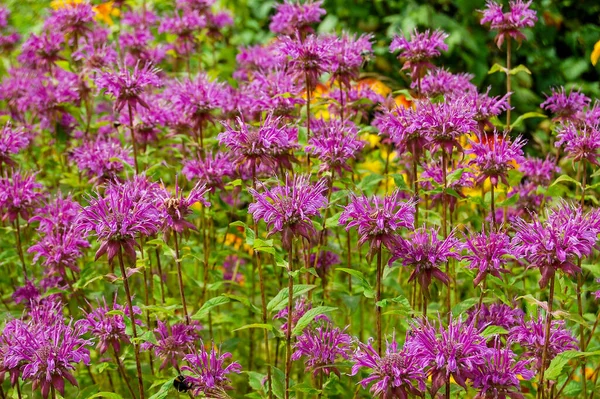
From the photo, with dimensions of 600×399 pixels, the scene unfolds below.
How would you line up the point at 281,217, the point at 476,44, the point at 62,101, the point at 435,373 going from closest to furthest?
the point at 435,373
the point at 281,217
the point at 62,101
the point at 476,44

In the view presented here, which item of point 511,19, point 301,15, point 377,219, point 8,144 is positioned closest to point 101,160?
point 8,144

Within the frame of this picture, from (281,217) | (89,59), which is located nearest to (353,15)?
(89,59)

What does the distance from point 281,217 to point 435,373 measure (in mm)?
629

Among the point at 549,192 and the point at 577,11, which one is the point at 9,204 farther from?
the point at 577,11

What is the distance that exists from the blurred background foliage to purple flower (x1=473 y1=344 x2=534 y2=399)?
13.4ft

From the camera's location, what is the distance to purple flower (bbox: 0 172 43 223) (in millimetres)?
3020

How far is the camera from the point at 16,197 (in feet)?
9.97

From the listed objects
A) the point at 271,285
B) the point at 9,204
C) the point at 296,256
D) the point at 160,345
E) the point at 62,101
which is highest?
the point at 62,101

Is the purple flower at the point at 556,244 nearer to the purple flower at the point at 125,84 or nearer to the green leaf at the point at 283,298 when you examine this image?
the green leaf at the point at 283,298

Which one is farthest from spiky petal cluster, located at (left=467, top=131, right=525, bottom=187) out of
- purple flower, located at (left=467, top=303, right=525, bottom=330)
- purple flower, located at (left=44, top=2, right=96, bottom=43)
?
purple flower, located at (left=44, top=2, right=96, bottom=43)

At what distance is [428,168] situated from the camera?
3041mm

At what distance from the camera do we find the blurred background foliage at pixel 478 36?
20.4 feet

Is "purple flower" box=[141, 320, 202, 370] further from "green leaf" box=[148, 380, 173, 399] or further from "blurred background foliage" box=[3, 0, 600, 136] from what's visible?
"blurred background foliage" box=[3, 0, 600, 136]

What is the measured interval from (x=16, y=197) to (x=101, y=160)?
16.6 inches
